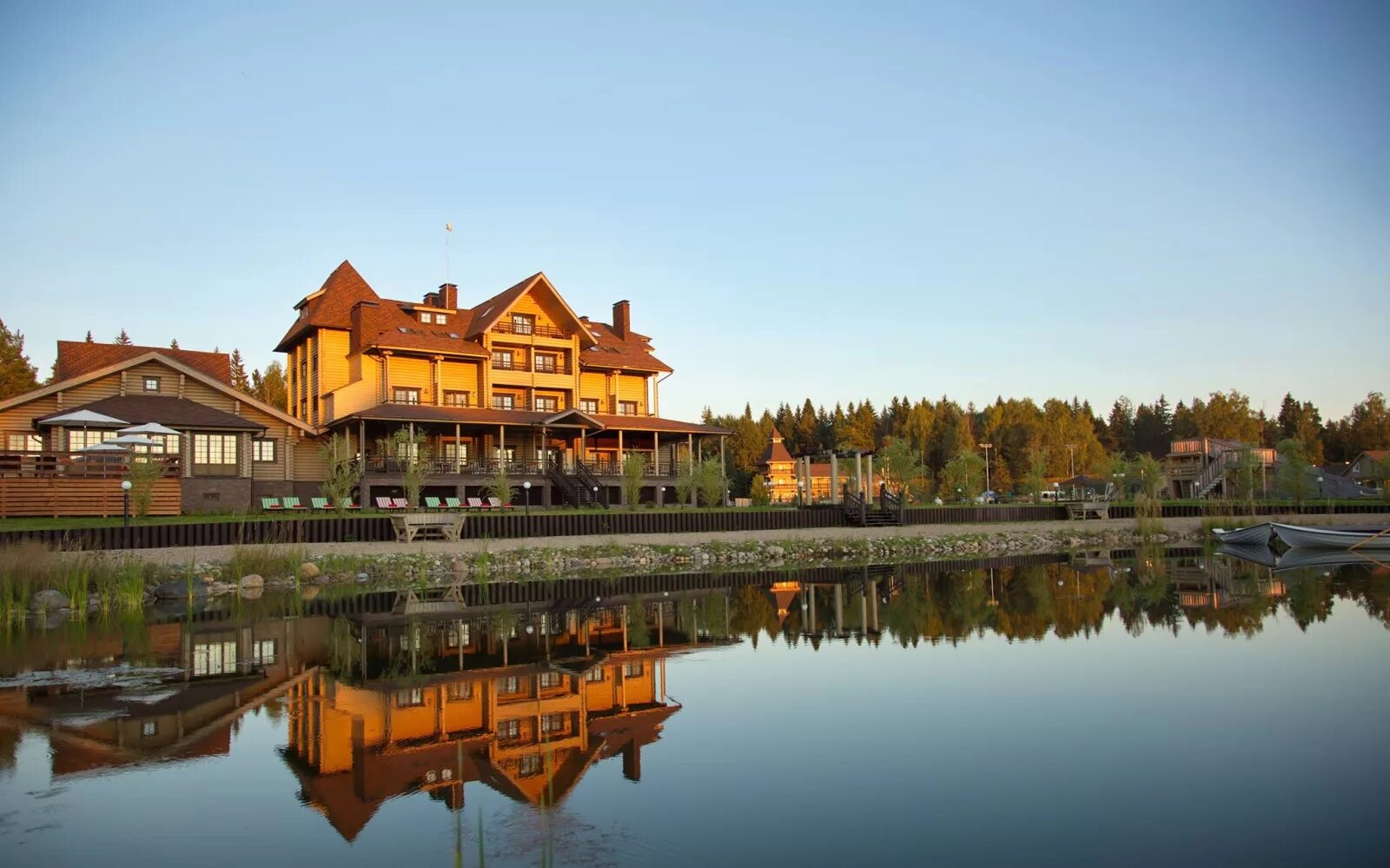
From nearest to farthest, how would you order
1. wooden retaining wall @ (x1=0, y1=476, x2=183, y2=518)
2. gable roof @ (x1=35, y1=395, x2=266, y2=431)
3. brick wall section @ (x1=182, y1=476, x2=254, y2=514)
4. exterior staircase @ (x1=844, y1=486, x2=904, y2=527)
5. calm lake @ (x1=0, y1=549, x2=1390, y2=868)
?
calm lake @ (x1=0, y1=549, x2=1390, y2=868), wooden retaining wall @ (x1=0, y1=476, x2=183, y2=518), gable roof @ (x1=35, y1=395, x2=266, y2=431), brick wall section @ (x1=182, y1=476, x2=254, y2=514), exterior staircase @ (x1=844, y1=486, x2=904, y2=527)

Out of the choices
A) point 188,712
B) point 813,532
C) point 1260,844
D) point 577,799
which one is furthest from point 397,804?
point 813,532

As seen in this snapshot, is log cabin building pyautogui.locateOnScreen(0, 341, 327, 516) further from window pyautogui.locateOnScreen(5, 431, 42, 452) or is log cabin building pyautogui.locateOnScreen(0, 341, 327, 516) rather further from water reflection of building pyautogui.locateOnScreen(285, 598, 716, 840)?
water reflection of building pyautogui.locateOnScreen(285, 598, 716, 840)

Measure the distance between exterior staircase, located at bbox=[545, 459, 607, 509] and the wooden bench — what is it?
31.4ft

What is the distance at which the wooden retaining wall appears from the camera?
2556 cm

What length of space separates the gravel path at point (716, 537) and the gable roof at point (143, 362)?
41.1 feet

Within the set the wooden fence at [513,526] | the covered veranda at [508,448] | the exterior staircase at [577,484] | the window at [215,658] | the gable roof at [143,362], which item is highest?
the gable roof at [143,362]

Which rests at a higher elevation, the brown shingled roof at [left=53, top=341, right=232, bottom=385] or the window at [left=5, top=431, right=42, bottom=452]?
the brown shingled roof at [left=53, top=341, right=232, bottom=385]

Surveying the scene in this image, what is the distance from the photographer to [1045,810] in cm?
617

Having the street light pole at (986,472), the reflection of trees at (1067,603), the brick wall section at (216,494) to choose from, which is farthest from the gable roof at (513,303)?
the street light pole at (986,472)

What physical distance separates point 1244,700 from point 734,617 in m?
8.04

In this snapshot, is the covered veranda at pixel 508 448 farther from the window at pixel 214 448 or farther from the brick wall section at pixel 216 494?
the window at pixel 214 448

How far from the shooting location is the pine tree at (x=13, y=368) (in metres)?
Answer: 47.9

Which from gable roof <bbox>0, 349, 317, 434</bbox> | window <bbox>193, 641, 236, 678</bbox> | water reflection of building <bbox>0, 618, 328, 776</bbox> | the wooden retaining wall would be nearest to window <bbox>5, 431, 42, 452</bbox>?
gable roof <bbox>0, 349, 317, 434</bbox>

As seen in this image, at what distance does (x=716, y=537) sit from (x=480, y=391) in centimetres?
1583
